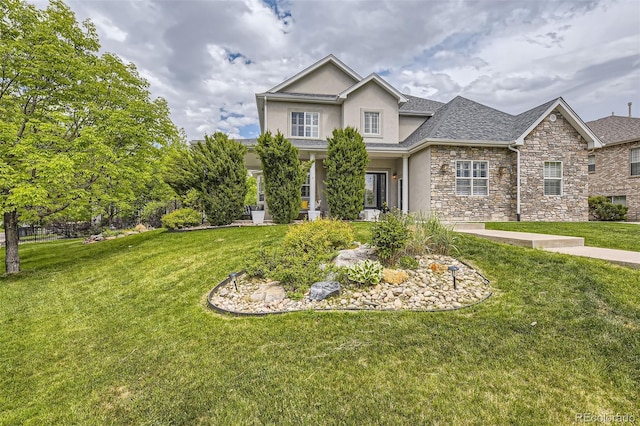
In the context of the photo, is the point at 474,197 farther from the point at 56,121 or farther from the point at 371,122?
the point at 56,121

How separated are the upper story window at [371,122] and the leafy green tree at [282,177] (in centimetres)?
527

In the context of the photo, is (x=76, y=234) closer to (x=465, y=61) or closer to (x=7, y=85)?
(x=7, y=85)

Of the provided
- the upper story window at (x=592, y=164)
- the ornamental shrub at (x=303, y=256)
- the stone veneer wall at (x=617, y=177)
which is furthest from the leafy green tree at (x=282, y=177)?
the upper story window at (x=592, y=164)

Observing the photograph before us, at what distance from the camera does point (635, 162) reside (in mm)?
15094

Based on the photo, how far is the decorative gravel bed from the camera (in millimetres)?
4070

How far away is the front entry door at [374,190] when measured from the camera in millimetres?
15945

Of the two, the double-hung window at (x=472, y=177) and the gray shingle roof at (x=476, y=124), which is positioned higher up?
the gray shingle roof at (x=476, y=124)

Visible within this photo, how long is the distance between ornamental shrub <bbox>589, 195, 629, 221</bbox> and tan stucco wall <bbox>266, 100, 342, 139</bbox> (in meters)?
13.2

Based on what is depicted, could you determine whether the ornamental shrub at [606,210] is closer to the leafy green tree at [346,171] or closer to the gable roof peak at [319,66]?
the leafy green tree at [346,171]

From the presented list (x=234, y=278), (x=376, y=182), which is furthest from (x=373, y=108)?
(x=234, y=278)

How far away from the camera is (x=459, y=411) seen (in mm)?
2180

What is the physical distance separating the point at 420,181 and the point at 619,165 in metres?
12.3

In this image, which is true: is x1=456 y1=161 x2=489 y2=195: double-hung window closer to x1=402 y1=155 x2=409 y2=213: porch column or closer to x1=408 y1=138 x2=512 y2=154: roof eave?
x1=408 y1=138 x2=512 y2=154: roof eave

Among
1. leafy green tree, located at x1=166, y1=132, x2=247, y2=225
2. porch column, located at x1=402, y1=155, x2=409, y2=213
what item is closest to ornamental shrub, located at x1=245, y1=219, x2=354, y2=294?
leafy green tree, located at x1=166, y1=132, x2=247, y2=225
